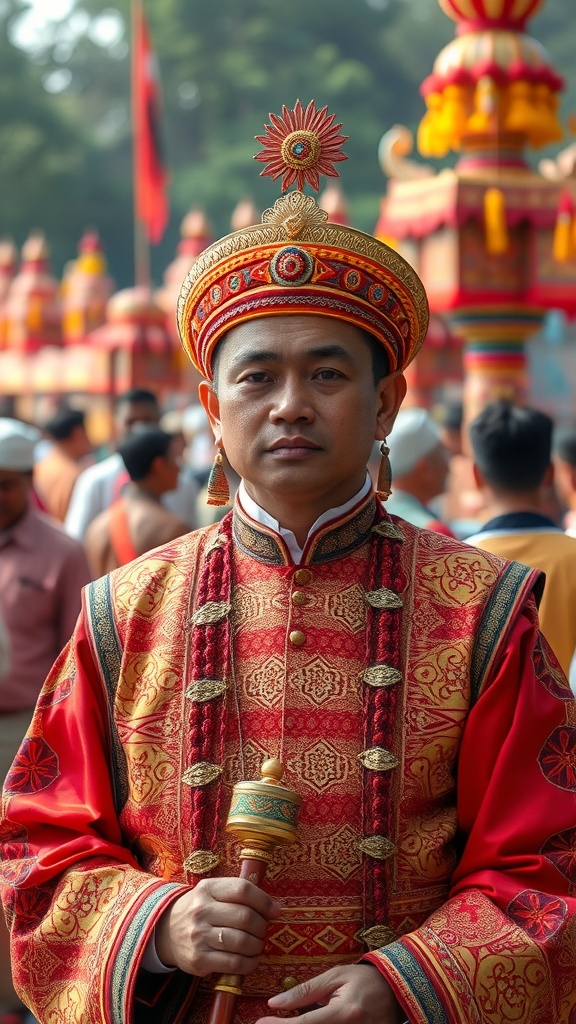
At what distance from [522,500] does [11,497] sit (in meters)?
1.85

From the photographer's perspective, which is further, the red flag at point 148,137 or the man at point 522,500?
the red flag at point 148,137

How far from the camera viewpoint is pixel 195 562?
2.37 meters

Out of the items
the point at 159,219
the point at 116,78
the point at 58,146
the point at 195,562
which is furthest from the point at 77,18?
the point at 195,562

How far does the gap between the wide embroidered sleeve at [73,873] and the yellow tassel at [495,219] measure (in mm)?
6010

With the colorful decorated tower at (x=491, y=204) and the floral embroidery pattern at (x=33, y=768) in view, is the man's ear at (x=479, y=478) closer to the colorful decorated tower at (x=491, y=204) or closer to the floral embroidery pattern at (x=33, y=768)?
the floral embroidery pattern at (x=33, y=768)

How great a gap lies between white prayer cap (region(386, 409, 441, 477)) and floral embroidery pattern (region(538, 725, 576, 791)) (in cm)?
295

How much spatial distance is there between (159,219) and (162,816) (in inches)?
585

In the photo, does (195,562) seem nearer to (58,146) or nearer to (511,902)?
(511,902)

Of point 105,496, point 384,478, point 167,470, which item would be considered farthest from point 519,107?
point 384,478

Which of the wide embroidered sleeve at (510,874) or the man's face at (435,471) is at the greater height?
the man's face at (435,471)

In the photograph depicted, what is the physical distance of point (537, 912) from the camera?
2055mm

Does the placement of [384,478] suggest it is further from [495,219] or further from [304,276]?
[495,219]

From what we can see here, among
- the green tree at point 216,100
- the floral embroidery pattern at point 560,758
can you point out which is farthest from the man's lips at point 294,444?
the green tree at point 216,100

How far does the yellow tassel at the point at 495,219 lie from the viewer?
25.8 feet
